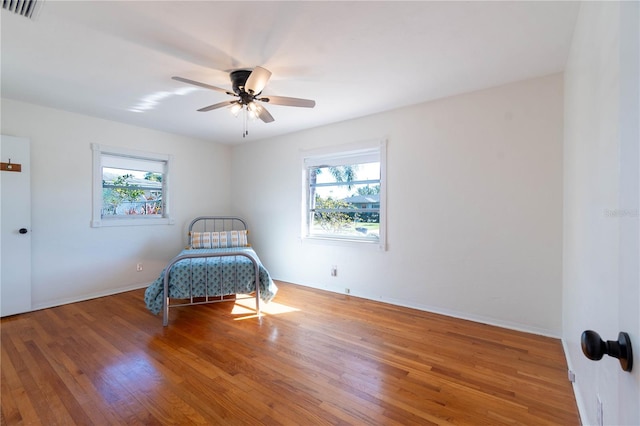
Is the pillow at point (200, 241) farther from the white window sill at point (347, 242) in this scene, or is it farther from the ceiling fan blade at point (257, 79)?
the ceiling fan blade at point (257, 79)

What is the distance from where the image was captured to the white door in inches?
119

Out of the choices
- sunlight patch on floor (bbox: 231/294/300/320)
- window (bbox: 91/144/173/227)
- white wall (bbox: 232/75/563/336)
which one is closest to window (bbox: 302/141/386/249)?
white wall (bbox: 232/75/563/336)

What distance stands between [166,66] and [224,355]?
98.9 inches

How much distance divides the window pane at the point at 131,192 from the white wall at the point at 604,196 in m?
4.97

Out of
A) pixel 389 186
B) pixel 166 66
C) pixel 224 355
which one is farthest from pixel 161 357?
pixel 389 186

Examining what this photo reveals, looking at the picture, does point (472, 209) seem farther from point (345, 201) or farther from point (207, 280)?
point (207, 280)

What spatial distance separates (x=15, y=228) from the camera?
310cm

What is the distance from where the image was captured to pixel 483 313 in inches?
114

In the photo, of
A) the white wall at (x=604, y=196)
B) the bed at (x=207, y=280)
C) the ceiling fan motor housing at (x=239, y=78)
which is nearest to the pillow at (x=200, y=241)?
the bed at (x=207, y=280)

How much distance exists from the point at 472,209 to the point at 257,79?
2471mm

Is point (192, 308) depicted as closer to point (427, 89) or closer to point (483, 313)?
point (483, 313)

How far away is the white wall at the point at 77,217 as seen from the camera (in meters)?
3.28

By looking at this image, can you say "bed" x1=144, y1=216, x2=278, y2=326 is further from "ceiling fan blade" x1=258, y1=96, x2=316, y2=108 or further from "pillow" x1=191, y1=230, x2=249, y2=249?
"ceiling fan blade" x1=258, y1=96, x2=316, y2=108

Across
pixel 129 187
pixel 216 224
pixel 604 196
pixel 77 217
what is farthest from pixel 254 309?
pixel 604 196
